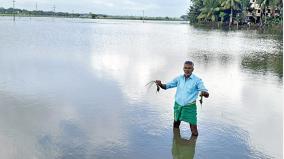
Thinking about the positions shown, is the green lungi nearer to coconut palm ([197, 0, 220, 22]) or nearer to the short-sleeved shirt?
the short-sleeved shirt

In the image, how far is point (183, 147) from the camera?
7012mm

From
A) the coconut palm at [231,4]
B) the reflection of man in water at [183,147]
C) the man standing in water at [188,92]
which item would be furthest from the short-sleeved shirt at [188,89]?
the coconut palm at [231,4]

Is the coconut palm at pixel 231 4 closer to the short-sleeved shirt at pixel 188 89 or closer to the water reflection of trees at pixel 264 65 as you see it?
the water reflection of trees at pixel 264 65

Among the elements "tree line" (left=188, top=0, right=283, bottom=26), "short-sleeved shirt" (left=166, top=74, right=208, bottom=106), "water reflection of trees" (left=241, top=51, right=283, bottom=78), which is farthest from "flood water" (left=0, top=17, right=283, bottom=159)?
"tree line" (left=188, top=0, right=283, bottom=26)

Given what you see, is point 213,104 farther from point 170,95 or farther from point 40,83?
point 40,83

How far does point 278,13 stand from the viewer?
86188mm

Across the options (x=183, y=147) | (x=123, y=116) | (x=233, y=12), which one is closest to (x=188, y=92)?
(x=183, y=147)

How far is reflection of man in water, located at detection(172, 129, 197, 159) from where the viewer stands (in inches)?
264

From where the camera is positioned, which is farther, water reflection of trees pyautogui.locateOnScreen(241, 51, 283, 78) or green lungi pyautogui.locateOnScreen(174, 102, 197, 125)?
water reflection of trees pyautogui.locateOnScreen(241, 51, 283, 78)

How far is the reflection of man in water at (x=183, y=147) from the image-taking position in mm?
6693

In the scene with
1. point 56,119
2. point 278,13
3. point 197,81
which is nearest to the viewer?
point 197,81

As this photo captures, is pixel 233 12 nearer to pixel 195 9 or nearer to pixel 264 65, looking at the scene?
pixel 195 9

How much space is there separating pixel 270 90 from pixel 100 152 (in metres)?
6.86

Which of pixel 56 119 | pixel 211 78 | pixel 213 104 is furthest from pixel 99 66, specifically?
pixel 56 119
